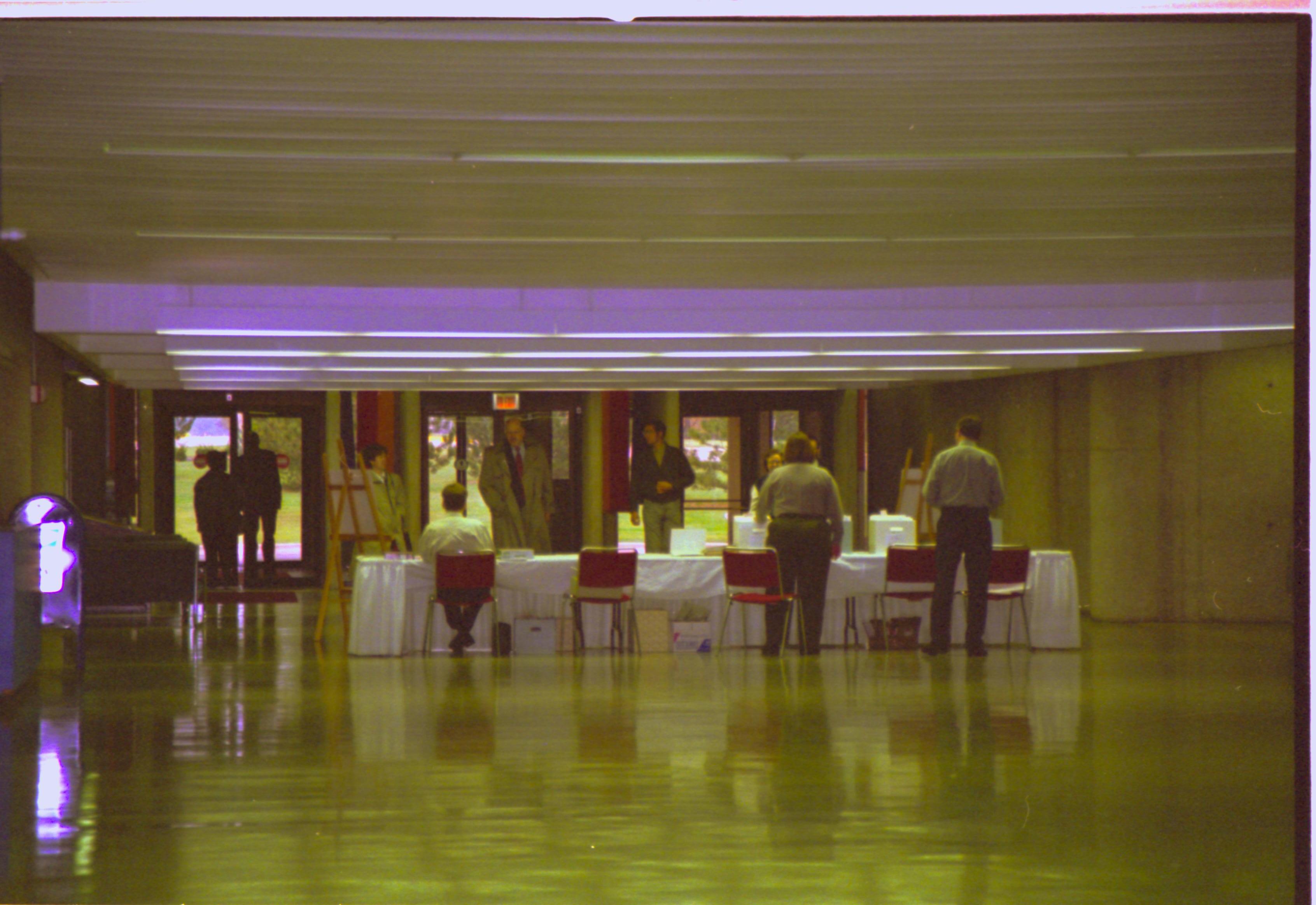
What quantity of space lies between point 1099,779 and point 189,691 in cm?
482

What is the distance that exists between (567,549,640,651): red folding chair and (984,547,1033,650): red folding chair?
8.04 feet

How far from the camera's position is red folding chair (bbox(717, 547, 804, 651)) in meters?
9.02

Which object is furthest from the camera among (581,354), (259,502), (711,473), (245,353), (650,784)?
(711,473)

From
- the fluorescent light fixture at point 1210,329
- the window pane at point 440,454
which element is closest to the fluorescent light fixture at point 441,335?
the fluorescent light fixture at point 1210,329

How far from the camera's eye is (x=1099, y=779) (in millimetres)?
5332

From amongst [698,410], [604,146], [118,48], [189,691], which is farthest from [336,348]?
[698,410]

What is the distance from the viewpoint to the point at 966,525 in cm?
893

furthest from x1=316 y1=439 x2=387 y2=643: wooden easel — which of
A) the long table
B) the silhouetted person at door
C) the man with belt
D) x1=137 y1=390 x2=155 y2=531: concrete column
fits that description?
x1=137 y1=390 x2=155 y2=531: concrete column

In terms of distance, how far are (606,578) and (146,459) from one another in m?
8.22

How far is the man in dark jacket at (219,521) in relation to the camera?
1430 cm

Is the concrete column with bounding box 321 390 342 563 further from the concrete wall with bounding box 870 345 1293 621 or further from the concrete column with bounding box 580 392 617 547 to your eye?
the concrete wall with bounding box 870 345 1293 621

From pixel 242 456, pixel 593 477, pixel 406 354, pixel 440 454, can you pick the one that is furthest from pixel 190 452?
pixel 406 354

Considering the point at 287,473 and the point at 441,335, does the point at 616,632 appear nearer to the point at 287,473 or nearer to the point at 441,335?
the point at 441,335

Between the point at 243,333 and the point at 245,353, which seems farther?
the point at 245,353
